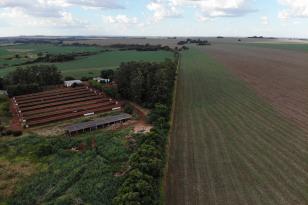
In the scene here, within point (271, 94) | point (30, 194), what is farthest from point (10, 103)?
point (271, 94)

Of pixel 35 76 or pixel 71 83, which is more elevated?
pixel 35 76

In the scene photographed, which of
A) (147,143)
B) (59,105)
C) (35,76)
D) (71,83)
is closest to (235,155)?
(147,143)

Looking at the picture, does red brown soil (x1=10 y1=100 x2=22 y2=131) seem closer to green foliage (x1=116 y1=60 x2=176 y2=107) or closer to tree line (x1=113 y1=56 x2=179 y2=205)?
tree line (x1=113 y1=56 x2=179 y2=205)

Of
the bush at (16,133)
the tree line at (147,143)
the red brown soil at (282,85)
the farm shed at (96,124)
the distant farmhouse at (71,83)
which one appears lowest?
the distant farmhouse at (71,83)

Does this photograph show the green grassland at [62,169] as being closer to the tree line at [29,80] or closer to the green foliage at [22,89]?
the green foliage at [22,89]

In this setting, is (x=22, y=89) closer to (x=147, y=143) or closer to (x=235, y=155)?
(x=147, y=143)

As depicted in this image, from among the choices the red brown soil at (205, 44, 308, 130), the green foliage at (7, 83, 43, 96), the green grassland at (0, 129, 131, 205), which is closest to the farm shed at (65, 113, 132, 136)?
the green grassland at (0, 129, 131, 205)

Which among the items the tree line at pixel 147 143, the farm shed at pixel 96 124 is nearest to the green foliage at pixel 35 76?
the tree line at pixel 147 143

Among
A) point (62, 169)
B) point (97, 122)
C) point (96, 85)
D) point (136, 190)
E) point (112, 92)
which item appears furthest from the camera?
point (96, 85)
